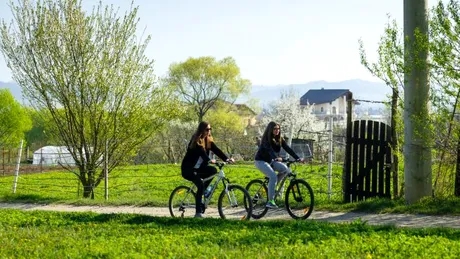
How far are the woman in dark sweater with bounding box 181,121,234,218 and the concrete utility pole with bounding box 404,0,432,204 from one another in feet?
11.8

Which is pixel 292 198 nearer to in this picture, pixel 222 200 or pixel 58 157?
pixel 222 200

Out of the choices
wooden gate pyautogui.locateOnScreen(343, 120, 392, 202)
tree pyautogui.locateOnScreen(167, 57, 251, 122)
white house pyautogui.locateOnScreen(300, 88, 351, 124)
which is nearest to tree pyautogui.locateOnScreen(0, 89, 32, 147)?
tree pyautogui.locateOnScreen(167, 57, 251, 122)

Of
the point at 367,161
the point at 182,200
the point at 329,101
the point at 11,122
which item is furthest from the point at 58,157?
the point at 329,101

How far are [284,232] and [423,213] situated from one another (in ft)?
12.5

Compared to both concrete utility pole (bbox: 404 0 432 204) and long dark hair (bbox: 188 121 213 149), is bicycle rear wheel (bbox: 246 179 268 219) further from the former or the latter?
concrete utility pole (bbox: 404 0 432 204)

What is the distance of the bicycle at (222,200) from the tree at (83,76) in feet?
18.1

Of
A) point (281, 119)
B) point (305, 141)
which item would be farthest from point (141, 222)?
point (281, 119)

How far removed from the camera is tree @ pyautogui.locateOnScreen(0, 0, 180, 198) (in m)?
18.7

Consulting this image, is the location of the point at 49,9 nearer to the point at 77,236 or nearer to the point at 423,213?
the point at 77,236

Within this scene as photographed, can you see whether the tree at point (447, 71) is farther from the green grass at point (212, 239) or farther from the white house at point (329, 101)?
the white house at point (329, 101)

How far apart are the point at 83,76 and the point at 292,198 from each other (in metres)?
8.17

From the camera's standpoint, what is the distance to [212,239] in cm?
949

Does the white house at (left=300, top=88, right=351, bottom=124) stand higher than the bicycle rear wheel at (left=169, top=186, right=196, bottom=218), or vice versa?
the white house at (left=300, top=88, right=351, bottom=124)

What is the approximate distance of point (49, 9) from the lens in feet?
62.2
